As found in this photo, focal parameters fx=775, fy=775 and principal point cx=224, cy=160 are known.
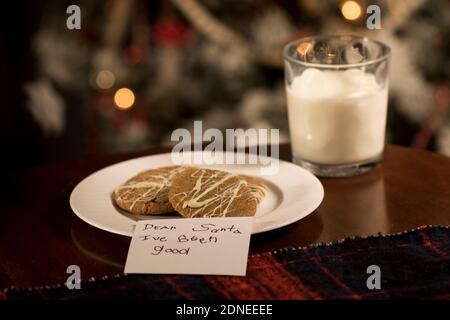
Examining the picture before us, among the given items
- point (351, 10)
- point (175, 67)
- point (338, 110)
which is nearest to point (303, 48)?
point (338, 110)

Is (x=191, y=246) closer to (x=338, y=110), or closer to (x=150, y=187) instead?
Answer: (x=150, y=187)

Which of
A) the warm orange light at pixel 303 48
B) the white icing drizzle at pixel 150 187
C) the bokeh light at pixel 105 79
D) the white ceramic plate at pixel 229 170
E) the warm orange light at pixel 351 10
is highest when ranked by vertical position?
the warm orange light at pixel 303 48

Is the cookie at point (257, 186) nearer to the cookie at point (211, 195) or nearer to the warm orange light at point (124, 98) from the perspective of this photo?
the cookie at point (211, 195)

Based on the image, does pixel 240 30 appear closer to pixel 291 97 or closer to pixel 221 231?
pixel 291 97

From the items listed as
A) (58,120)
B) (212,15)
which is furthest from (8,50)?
(212,15)

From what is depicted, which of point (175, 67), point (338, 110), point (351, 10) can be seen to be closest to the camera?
point (338, 110)

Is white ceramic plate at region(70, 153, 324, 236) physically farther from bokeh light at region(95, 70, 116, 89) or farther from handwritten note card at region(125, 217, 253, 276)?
bokeh light at region(95, 70, 116, 89)

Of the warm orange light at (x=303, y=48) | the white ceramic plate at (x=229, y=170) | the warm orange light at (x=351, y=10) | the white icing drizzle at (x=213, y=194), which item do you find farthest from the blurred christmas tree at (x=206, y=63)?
the white icing drizzle at (x=213, y=194)
